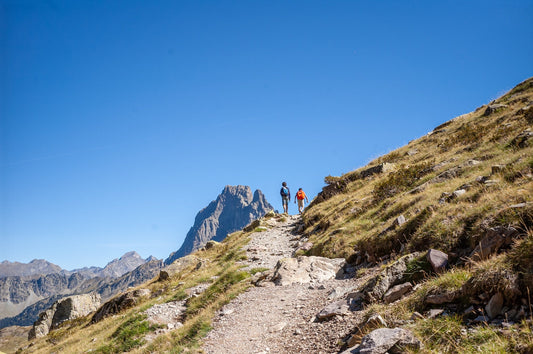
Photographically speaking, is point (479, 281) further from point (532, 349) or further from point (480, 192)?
point (480, 192)

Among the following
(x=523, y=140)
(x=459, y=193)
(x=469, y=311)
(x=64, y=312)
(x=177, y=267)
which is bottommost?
(x=469, y=311)

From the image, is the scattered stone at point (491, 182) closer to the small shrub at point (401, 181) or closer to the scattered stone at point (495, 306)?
the scattered stone at point (495, 306)

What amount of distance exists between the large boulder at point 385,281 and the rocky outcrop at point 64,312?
146ft

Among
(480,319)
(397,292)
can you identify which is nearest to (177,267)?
(397,292)

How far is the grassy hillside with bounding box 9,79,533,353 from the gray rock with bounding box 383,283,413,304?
0.31 metres

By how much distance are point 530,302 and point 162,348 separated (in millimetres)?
11456

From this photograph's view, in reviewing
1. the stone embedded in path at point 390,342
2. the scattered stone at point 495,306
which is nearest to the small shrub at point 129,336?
the stone embedded in path at point 390,342

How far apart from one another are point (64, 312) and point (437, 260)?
48236mm

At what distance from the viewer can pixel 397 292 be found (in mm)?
7859

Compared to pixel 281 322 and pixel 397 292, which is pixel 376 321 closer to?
pixel 397 292

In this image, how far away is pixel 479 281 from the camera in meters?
5.86

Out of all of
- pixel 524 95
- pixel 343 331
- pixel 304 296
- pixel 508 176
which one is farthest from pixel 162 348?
pixel 524 95

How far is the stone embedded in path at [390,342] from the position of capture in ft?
17.6

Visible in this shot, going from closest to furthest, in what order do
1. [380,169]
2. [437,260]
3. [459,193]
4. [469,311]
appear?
[469,311]
[437,260]
[459,193]
[380,169]
